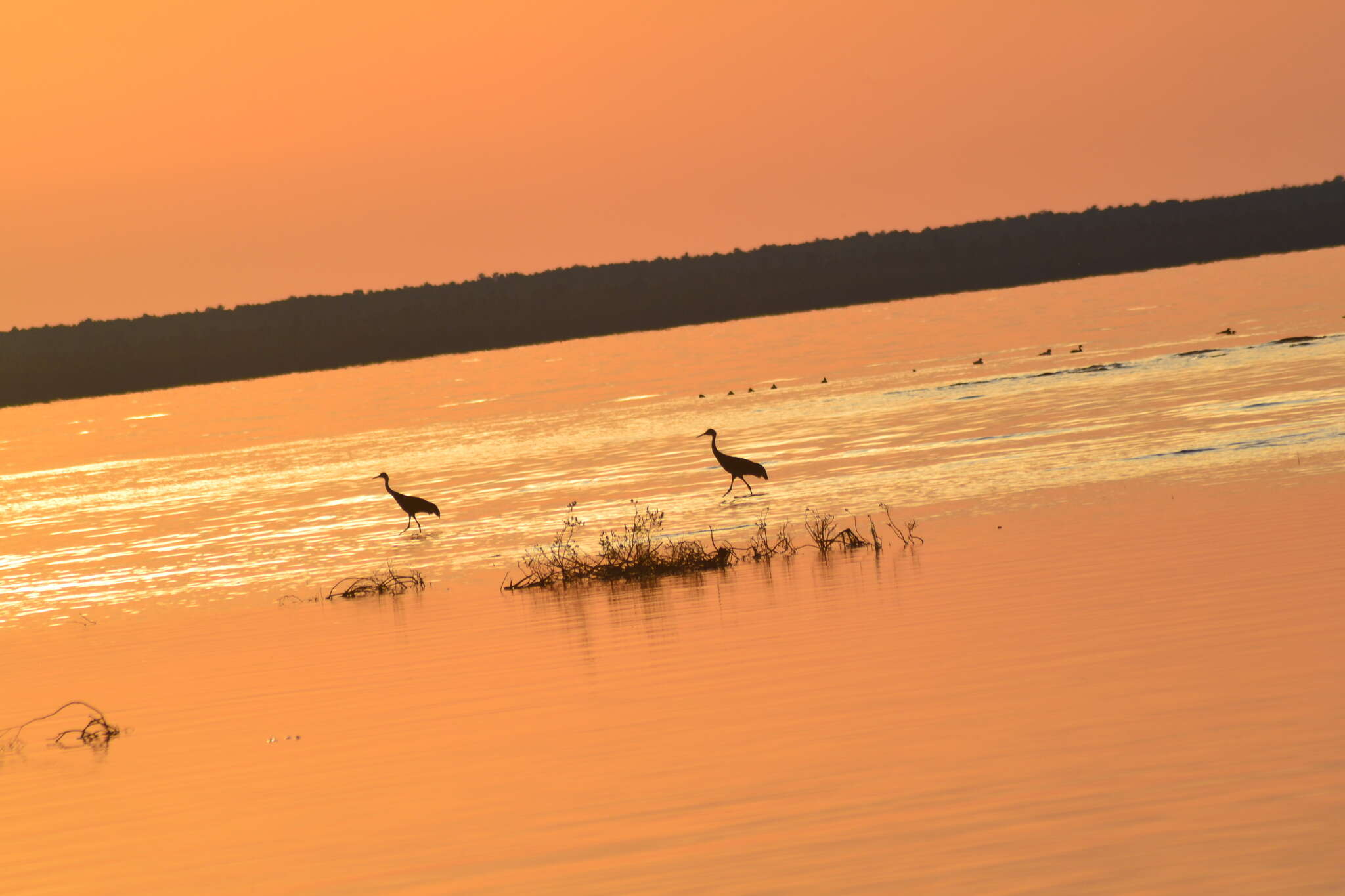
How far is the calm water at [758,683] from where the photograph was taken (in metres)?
9.36

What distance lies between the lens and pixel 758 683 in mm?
13898

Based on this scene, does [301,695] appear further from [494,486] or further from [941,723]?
[494,486]

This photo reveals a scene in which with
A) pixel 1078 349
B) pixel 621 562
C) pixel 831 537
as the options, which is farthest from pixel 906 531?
pixel 1078 349

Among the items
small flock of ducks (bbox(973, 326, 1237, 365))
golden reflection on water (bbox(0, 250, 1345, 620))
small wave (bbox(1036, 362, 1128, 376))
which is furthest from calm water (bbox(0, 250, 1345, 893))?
small flock of ducks (bbox(973, 326, 1237, 365))

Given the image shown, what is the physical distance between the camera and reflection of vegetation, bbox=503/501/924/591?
22.0 meters

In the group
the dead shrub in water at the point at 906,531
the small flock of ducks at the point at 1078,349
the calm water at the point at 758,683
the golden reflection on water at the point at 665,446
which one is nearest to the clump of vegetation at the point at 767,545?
the calm water at the point at 758,683

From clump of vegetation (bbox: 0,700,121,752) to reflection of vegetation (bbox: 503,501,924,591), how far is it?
7.25 metres

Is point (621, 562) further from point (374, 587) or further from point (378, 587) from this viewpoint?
point (374, 587)

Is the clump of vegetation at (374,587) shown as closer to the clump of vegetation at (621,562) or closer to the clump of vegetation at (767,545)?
the clump of vegetation at (621,562)

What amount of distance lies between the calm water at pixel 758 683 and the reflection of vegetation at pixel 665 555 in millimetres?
561

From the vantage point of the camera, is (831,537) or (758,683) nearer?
(758,683)

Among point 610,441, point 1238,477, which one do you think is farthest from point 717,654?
point 610,441

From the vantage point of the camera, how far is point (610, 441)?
48.2 metres

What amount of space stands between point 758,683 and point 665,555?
8.73m
